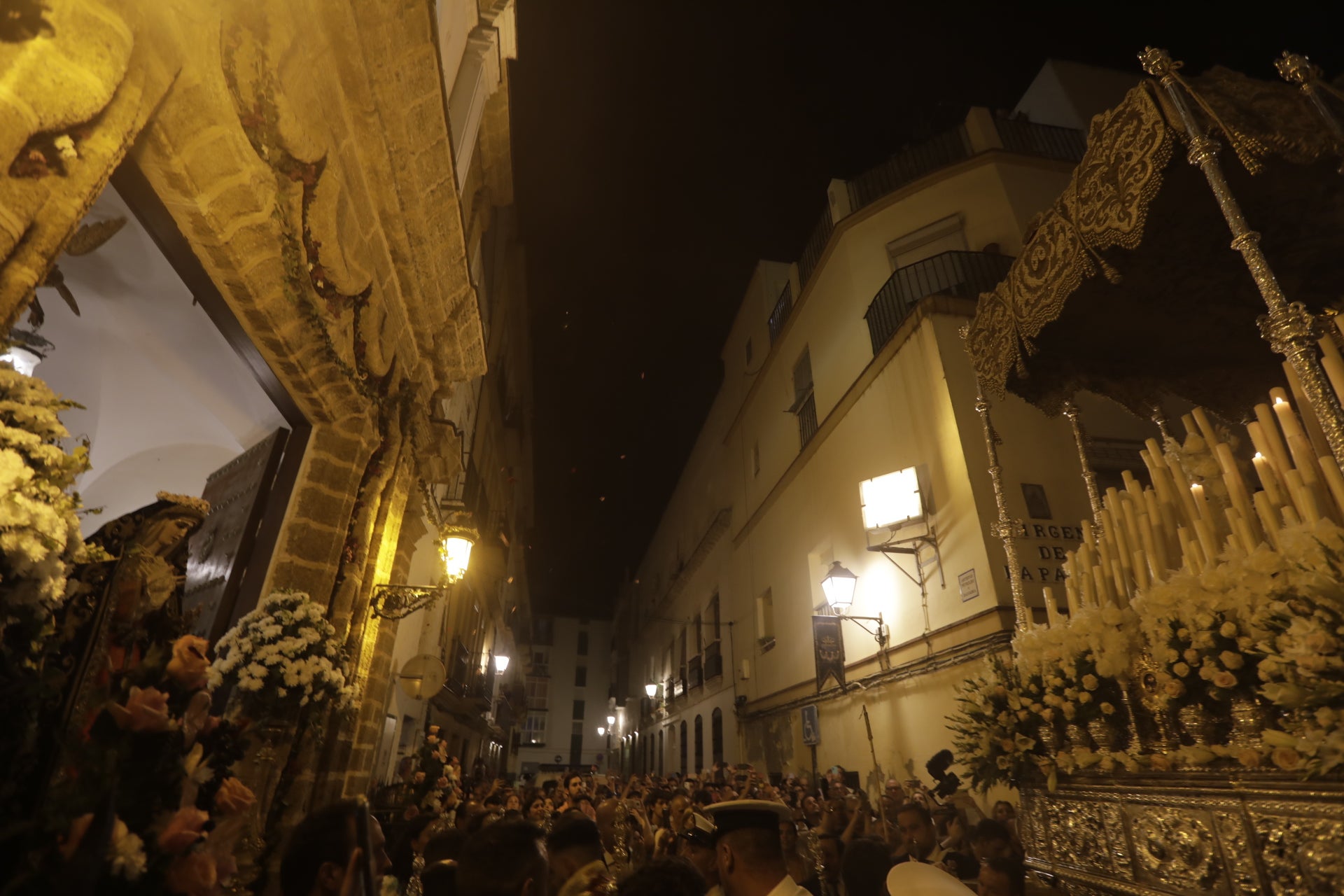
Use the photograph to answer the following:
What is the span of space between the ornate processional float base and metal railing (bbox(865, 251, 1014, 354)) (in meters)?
7.60

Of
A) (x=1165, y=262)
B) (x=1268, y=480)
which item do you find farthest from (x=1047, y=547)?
(x=1268, y=480)

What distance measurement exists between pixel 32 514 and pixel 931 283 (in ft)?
35.6

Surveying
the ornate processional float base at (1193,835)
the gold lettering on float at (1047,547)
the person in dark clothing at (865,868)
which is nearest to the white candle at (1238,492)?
the ornate processional float base at (1193,835)

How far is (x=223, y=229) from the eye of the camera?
3426mm

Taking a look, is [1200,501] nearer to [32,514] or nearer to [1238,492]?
[1238,492]

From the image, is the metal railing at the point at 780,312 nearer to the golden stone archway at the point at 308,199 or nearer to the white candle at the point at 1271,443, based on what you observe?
the golden stone archway at the point at 308,199

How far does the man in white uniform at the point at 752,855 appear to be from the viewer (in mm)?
2725

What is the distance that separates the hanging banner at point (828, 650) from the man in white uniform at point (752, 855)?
755 cm

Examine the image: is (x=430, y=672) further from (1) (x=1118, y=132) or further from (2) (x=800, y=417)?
(2) (x=800, y=417)

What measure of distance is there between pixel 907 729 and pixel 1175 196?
275 inches

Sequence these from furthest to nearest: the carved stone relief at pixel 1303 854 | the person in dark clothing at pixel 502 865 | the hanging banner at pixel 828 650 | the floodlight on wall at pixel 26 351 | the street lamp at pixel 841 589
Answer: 1. the hanging banner at pixel 828 650
2. the street lamp at pixel 841 589
3. the floodlight on wall at pixel 26 351
4. the person in dark clothing at pixel 502 865
5. the carved stone relief at pixel 1303 854

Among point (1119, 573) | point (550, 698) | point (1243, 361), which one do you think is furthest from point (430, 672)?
point (550, 698)

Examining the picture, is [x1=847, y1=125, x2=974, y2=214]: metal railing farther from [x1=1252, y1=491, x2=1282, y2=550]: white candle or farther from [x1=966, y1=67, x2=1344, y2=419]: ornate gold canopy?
[x1=1252, y1=491, x2=1282, y2=550]: white candle

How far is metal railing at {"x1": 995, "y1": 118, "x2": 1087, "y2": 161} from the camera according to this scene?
11500mm
